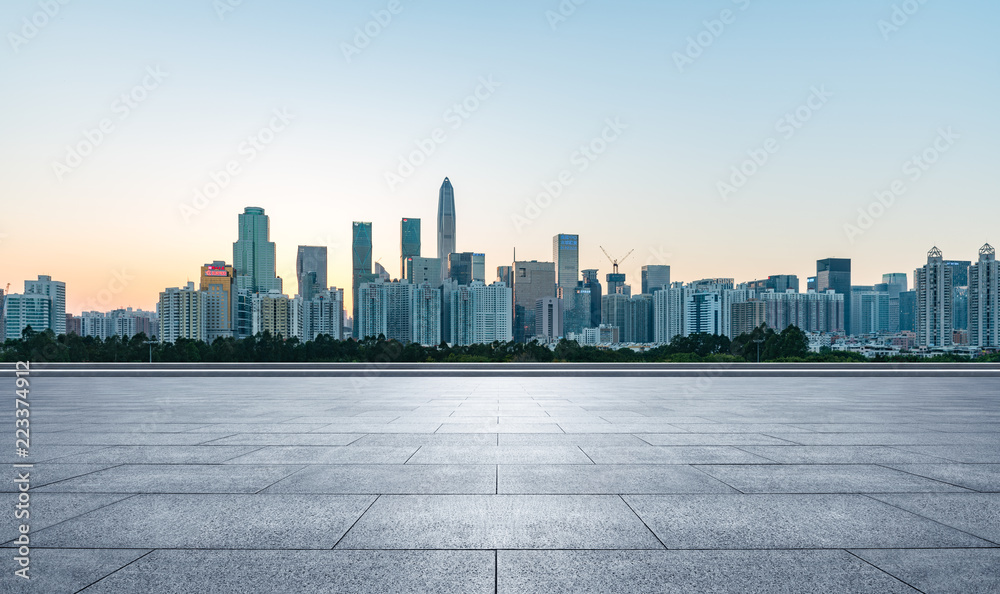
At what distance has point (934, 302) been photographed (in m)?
139

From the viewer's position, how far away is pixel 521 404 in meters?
15.8

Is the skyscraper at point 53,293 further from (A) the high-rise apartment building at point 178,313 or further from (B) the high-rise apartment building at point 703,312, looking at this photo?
(B) the high-rise apartment building at point 703,312

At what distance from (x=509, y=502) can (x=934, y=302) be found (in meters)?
167

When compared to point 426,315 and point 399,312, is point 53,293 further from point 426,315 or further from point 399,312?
point 426,315

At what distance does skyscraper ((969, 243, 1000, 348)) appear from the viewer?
112125mm

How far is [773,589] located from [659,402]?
40.5 feet

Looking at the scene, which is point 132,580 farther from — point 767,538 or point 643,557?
point 767,538

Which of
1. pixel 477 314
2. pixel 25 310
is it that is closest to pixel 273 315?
pixel 25 310

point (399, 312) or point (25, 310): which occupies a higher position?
point (25, 310)

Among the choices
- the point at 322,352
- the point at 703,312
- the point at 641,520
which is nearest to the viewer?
the point at 641,520

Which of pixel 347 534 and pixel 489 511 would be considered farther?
pixel 489 511

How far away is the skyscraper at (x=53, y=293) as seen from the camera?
295 feet

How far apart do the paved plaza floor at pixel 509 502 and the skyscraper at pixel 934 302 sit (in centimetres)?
14999

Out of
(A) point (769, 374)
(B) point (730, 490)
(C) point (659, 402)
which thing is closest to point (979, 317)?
(A) point (769, 374)
